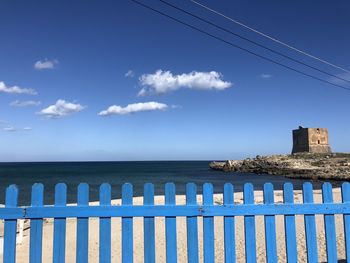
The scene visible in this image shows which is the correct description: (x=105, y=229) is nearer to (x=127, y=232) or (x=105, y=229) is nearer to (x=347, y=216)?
(x=127, y=232)

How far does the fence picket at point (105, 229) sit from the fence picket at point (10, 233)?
0.95m

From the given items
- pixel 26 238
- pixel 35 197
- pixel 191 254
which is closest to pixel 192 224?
pixel 191 254

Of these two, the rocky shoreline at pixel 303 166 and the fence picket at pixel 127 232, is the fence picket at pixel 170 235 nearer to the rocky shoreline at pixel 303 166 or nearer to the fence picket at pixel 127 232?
the fence picket at pixel 127 232

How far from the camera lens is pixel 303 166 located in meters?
74.1

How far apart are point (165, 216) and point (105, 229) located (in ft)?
2.24

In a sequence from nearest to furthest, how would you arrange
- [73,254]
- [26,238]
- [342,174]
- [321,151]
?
1. [73,254]
2. [26,238]
3. [342,174]
4. [321,151]

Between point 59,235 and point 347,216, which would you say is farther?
point 347,216

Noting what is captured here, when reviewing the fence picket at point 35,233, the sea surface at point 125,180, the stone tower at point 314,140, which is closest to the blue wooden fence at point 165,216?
the fence picket at point 35,233

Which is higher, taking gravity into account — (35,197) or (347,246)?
(35,197)

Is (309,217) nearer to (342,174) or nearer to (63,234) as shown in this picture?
(63,234)

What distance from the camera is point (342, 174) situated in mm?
57281

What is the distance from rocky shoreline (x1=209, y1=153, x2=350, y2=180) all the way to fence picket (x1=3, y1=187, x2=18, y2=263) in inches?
2287

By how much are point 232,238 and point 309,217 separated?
0.99 metres

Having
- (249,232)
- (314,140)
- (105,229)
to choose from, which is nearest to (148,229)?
(105,229)
